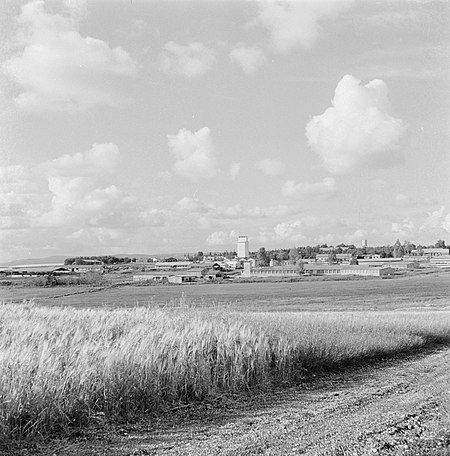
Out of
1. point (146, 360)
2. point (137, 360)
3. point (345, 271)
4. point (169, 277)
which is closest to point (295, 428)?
point (146, 360)

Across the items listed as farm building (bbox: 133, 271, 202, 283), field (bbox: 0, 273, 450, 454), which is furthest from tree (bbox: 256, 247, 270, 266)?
field (bbox: 0, 273, 450, 454)

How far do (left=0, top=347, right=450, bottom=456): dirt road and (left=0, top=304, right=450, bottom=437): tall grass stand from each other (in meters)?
0.51

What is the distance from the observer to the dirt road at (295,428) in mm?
7758

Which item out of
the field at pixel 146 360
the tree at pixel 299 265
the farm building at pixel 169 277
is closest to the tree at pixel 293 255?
the tree at pixel 299 265

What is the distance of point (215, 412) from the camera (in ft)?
32.6

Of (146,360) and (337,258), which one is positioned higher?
(337,258)

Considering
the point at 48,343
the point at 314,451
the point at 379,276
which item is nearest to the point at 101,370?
the point at 48,343

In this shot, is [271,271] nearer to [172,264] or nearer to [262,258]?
[262,258]

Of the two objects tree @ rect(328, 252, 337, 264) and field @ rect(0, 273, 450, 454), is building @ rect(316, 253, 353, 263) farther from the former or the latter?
field @ rect(0, 273, 450, 454)

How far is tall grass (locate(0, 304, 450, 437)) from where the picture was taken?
8.66m

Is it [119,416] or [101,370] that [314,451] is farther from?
[101,370]

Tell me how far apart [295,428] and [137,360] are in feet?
10.4

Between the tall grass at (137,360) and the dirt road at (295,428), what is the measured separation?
0.51m

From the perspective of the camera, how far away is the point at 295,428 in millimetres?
8758
